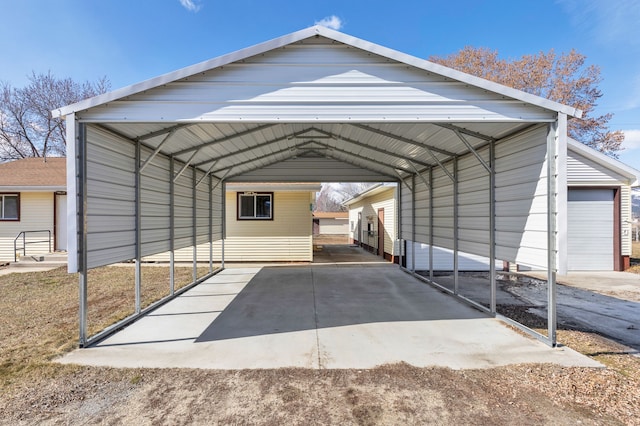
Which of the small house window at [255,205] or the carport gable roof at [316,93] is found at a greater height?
the carport gable roof at [316,93]

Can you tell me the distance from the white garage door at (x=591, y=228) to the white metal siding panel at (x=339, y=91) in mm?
8091

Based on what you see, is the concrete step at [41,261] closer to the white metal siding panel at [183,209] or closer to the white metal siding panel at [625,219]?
the white metal siding panel at [183,209]

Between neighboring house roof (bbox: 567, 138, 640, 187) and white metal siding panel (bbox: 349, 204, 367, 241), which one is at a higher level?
neighboring house roof (bbox: 567, 138, 640, 187)

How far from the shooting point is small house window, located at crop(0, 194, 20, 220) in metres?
10.8

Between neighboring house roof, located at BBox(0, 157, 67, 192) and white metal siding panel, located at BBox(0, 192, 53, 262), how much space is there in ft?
1.58

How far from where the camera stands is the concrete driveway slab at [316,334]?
3.53 m

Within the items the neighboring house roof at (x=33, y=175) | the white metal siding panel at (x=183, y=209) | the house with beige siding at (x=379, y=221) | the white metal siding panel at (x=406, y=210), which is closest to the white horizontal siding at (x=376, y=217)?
the house with beige siding at (x=379, y=221)

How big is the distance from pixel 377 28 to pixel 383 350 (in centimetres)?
1506

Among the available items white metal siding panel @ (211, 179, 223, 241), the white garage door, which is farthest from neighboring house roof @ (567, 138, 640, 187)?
white metal siding panel @ (211, 179, 223, 241)

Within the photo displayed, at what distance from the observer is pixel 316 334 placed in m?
4.30

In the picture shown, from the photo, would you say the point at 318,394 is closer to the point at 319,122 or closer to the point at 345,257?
the point at 319,122

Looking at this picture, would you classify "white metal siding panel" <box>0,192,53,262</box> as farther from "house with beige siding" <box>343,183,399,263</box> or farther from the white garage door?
the white garage door

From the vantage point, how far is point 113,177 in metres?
4.27

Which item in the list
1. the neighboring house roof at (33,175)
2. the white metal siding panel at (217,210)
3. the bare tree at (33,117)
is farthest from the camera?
the bare tree at (33,117)
